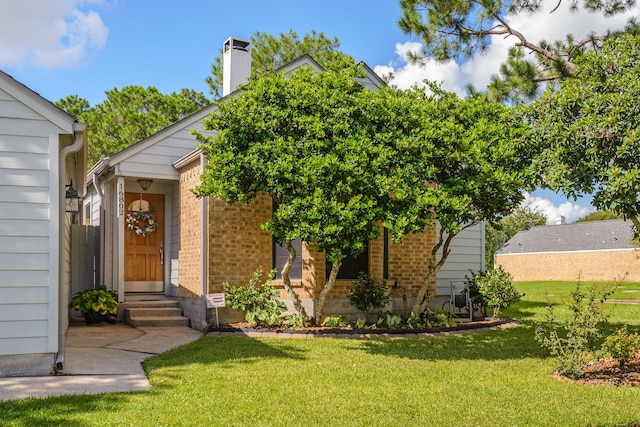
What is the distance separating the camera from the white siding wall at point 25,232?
7.07 metres

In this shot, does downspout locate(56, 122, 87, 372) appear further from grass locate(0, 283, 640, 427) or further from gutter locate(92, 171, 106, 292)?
gutter locate(92, 171, 106, 292)

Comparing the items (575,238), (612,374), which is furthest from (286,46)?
(575,238)

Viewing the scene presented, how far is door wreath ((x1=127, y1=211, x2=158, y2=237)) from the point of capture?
44.8ft

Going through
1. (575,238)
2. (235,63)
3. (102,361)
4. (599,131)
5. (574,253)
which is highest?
(235,63)

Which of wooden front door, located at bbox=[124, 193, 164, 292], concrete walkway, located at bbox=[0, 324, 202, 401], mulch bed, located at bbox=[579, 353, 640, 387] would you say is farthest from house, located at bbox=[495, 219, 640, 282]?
concrete walkway, located at bbox=[0, 324, 202, 401]

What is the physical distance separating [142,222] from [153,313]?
2568mm

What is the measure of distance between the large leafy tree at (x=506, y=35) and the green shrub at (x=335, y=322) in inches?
267

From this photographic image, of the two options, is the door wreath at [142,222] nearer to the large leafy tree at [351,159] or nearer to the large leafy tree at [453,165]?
the large leafy tree at [351,159]

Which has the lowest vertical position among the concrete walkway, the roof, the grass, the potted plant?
the grass

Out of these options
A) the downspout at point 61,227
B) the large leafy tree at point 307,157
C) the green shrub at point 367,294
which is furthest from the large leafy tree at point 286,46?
the downspout at point 61,227

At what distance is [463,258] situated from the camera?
1483 cm

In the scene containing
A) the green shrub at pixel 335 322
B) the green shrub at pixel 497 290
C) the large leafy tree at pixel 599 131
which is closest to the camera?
the large leafy tree at pixel 599 131

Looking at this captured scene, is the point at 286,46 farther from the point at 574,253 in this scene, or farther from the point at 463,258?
the point at 574,253

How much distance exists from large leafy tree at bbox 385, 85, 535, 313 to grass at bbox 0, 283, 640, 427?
7.14ft
